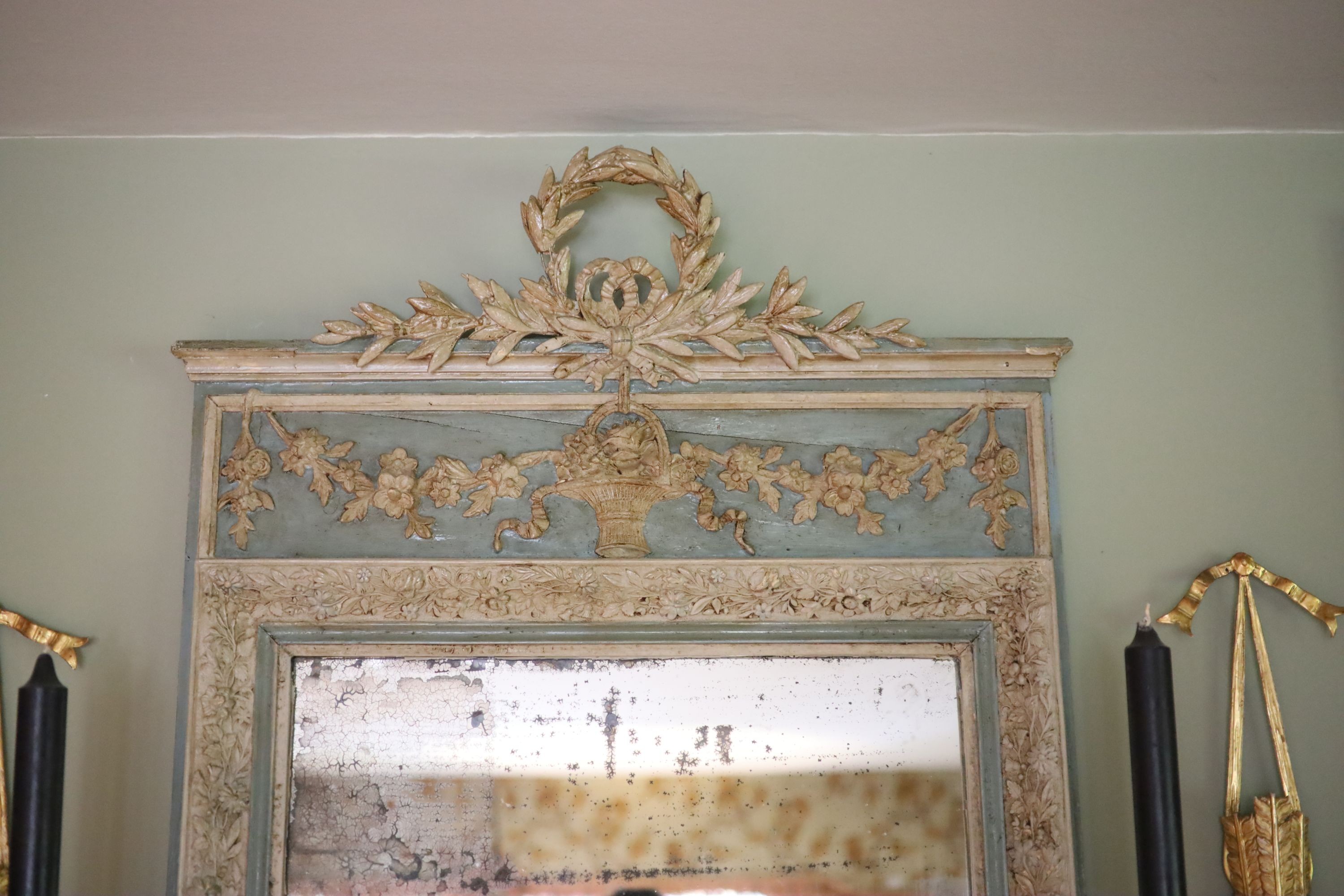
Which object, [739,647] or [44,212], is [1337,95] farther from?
[44,212]

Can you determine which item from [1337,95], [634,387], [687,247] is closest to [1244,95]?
[1337,95]

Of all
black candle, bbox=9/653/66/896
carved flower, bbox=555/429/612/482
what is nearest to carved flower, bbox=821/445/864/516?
carved flower, bbox=555/429/612/482

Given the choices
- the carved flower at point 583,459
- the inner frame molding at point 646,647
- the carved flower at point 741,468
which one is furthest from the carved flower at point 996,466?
the carved flower at point 583,459

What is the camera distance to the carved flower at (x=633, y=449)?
177 centimetres

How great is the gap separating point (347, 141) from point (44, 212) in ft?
1.65

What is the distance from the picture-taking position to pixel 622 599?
5.73 ft

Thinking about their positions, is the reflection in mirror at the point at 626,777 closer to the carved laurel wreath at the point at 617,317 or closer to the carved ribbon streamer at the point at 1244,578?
the carved ribbon streamer at the point at 1244,578

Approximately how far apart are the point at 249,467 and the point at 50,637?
39 cm

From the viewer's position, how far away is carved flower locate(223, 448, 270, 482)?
70.1 inches

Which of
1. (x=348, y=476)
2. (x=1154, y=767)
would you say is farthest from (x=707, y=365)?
(x=1154, y=767)

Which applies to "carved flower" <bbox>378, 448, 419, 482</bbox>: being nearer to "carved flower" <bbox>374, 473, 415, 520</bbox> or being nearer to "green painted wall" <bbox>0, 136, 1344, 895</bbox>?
"carved flower" <bbox>374, 473, 415, 520</bbox>

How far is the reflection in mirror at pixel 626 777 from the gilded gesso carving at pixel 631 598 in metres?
0.08

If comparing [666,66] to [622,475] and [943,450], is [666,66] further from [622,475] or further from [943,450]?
[943,450]

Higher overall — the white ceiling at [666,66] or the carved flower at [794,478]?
the white ceiling at [666,66]
